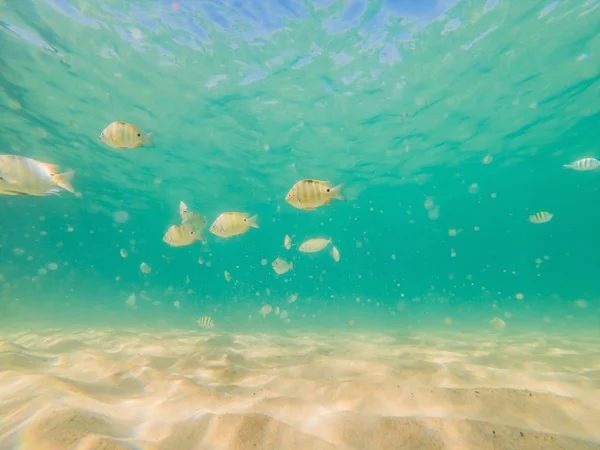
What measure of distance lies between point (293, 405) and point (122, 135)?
4431 millimetres

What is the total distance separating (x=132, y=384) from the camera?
3.78m

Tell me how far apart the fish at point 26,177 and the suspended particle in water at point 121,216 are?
137 feet

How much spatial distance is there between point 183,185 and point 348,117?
18750 mm

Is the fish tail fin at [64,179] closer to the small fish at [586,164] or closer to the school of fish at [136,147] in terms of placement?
the school of fish at [136,147]

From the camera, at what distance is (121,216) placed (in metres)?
41.7

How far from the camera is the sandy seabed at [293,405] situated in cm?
232

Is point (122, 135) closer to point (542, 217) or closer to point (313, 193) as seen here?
point (313, 193)

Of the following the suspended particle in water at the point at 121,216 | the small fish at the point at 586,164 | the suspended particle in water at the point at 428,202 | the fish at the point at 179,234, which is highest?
the suspended particle in water at the point at 121,216

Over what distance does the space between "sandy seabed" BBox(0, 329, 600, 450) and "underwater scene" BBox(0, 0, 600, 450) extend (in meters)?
0.03

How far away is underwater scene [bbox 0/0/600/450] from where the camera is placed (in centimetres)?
280

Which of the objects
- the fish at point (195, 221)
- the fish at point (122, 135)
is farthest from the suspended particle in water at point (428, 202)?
the fish at point (122, 135)

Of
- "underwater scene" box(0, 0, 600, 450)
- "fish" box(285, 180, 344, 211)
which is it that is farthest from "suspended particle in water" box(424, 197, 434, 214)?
"fish" box(285, 180, 344, 211)

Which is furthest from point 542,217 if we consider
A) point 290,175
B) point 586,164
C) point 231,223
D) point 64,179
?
point 290,175

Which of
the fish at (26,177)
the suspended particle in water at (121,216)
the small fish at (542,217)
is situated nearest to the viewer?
the fish at (26,177)
